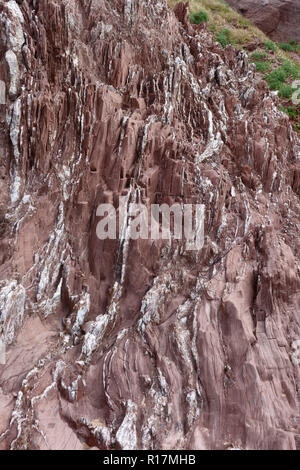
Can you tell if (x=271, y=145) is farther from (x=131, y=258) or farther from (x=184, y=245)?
(x=131, y=258)

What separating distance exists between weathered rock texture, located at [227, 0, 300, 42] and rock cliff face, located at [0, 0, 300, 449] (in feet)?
75.8

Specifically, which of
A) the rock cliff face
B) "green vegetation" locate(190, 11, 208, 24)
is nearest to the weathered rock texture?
"green vegetation" locate(190, 11, 208, 24)

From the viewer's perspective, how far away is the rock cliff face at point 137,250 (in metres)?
6.50

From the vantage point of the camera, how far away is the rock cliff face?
6.50 metres

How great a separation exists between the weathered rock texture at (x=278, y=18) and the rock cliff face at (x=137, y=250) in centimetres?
2311

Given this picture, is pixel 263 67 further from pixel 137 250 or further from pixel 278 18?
pixel 137 250

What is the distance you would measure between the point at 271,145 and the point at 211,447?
925cm

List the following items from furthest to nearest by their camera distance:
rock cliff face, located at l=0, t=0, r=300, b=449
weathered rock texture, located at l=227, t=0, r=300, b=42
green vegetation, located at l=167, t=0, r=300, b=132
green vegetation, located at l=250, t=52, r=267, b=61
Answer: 1. weathered rock texture, located at l=227, t=0, r=300, b=42
2. green vegetation, located at l=250, t=52, r=267, b=61
3. green vegetation, located at l=167, t=0, r=300, b=132
4. rock cliff face, located at l=0, t=0, r=300, b=449

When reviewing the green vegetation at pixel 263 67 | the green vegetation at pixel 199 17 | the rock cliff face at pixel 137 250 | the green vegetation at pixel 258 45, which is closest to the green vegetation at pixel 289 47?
the green vegetation at pixel 258 45

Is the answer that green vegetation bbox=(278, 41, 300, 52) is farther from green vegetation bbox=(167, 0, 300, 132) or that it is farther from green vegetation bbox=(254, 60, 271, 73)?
green vegetation bbox=(254, 60, 271, 73)

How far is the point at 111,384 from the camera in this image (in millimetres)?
6949
